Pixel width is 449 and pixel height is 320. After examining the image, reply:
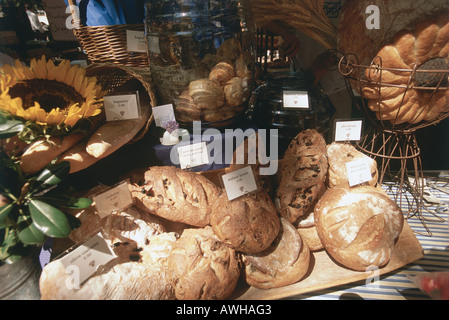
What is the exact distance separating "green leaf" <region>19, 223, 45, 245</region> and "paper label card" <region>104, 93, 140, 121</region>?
52 cm

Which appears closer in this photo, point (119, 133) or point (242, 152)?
point (119, 133)

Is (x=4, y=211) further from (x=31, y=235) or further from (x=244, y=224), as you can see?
(x=244, y=224)

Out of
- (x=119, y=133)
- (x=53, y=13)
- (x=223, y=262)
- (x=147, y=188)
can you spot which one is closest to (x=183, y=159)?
(x=147, y=188)

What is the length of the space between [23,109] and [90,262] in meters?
0.60

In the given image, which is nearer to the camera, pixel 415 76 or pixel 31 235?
pixel 31 235

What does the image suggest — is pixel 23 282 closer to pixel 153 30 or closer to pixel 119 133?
pixel 119 133

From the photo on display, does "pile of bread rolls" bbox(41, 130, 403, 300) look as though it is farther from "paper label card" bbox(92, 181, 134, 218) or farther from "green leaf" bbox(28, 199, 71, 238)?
"green leaf" bbox(28, 199, 71, 238)

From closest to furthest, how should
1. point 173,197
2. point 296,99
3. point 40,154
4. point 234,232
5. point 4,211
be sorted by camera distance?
point 4,211, point 40,154, point 234,232, point 173,197, point 296,99

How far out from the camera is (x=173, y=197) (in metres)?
1.19

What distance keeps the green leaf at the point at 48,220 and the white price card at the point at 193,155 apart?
2.05 feet

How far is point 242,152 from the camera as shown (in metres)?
1.30

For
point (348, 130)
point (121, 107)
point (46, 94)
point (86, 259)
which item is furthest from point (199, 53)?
point (86, 259)

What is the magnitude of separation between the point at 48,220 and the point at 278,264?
2.97 feet

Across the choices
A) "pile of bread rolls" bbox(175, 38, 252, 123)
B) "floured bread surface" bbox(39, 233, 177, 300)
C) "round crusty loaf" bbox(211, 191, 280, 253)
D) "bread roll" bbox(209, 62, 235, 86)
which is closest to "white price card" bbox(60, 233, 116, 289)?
"floured bread surface" bbox(39, 233, 177, 300)
